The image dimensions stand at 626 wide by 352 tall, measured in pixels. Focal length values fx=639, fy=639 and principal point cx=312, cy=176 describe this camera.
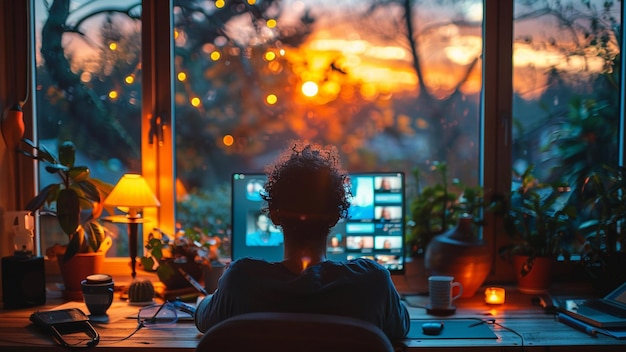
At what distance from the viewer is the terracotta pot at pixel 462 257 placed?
7.80ft

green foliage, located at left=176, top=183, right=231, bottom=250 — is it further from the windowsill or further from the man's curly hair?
the man's curly hair

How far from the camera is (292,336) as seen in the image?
3.99ft

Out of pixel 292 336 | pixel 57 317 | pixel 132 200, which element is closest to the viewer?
pixel 292 336

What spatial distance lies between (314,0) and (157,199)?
1056mm

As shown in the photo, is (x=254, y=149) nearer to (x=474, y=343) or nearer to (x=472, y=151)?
(x=472, y=151)

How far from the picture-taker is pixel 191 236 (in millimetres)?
2535

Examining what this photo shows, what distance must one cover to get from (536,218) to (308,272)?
132 centimetres

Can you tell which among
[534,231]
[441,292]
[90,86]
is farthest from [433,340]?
[90,86]

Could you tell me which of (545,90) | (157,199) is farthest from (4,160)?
(545,90)

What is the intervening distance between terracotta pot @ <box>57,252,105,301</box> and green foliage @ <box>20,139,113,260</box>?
0.03m

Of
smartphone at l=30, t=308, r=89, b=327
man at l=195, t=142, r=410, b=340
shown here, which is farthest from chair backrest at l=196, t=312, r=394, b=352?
smartphone at l=30, t=308, r=89, b=327

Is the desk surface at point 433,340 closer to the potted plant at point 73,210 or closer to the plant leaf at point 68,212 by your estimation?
the potted plant at point 73,210

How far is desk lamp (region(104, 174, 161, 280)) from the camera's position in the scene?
7.99 ft

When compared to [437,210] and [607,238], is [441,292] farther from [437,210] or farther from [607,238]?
[607,238]
